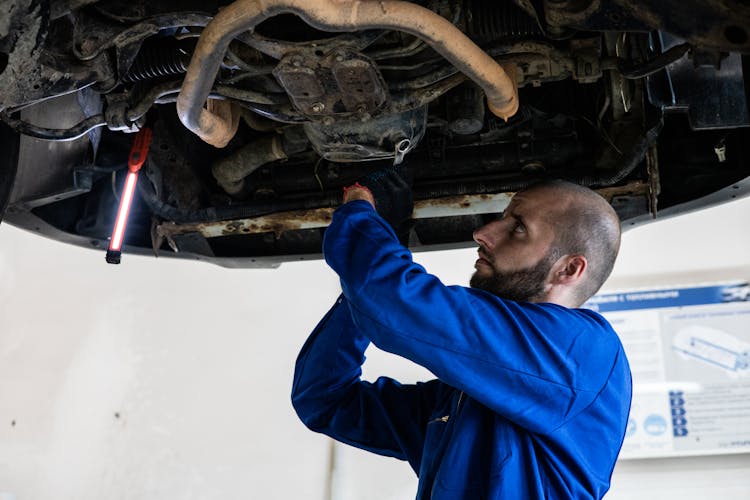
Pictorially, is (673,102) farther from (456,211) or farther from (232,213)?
(232,213)

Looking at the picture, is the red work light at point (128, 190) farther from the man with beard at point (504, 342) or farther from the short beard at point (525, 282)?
the short beard at point (525, 282)

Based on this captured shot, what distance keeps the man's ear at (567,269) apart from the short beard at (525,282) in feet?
0.04

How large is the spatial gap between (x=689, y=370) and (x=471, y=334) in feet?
8.36

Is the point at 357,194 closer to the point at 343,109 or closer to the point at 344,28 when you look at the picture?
the point at 343,109

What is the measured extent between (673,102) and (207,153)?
1077 mm

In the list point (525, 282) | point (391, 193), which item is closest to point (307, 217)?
point (391, 193)

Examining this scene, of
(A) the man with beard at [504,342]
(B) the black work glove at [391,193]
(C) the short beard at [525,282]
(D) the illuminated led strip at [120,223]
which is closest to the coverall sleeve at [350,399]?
(A) the man with beard at [504,342]

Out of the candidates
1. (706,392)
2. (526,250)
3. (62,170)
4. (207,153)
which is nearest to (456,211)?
(526,250)

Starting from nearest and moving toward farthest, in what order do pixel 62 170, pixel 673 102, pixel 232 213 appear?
pixel 673 102, pixel 62 170, pixel 232 213

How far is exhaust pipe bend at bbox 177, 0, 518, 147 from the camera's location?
133 cm

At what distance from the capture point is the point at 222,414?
12.5 ft

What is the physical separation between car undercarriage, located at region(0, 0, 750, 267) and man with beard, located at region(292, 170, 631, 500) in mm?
233

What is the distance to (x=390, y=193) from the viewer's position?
167 centimetres

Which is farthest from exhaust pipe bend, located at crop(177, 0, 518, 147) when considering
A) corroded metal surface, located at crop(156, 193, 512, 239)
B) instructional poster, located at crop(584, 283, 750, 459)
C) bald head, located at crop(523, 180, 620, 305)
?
instructional poster, located at crop(584, 283, 750, 459)
